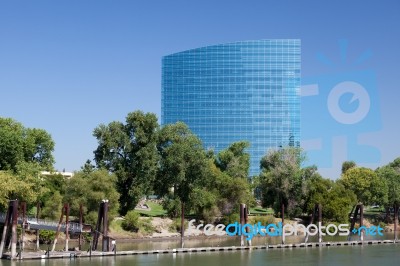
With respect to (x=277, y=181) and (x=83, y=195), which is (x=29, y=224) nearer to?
(x=83, y=195)

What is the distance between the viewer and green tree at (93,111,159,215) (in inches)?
3174

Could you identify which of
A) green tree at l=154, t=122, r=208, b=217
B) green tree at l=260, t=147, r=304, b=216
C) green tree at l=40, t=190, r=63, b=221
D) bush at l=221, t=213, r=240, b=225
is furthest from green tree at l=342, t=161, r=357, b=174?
green tree at l=40, t=190, r=63, b=221

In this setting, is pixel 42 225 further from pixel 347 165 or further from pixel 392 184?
pixel 347 165

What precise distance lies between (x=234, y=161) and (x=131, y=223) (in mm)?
32523

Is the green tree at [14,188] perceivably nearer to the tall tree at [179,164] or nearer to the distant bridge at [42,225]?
the distant bridge at [42,225]

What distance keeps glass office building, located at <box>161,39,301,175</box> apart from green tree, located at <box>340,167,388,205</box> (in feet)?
202

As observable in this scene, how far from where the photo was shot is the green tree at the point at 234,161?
10106 centimetres

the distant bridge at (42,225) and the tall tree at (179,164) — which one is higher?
the tall tree at (179,164)

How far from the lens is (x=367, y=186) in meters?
104

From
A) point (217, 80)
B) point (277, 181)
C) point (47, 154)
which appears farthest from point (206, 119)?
point (47, 154)

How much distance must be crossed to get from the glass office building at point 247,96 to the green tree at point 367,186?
61559mm

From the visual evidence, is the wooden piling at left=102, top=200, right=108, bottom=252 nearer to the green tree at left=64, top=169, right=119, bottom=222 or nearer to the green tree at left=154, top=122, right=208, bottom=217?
the green tree at left=64, top=169, right=119, bottom=222

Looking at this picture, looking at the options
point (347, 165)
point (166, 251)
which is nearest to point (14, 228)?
point (166, 251)

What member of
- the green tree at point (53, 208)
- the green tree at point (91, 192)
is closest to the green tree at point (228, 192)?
the green tree at point (91, 192)
